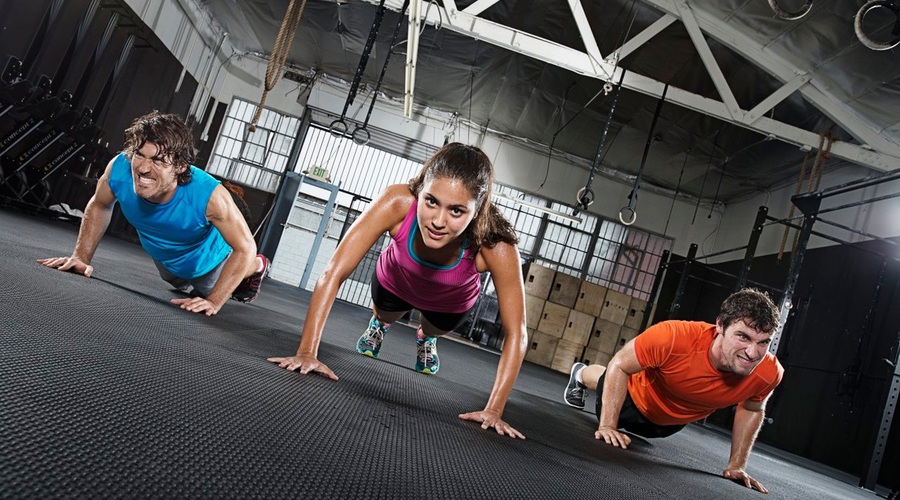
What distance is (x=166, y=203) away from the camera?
2.61 meters

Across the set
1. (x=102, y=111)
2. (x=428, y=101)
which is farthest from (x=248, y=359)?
(x=428, y=101)

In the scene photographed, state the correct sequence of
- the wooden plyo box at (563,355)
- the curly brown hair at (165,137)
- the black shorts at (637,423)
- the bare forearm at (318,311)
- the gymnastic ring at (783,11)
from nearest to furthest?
1. the bare forearm at (318,311)
2. the curly brown hair at (165,137)
3. the black shorts at (637,423)
4. the gymnastic ring at (783,11)
5. the wooden plyo box at (563,355)

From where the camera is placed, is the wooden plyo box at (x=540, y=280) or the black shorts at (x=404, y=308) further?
the wooden plyo box at (x=540, y=280)

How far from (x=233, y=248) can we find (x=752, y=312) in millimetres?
2218

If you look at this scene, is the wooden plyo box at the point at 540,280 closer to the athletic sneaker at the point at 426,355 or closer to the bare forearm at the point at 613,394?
the athletic sneaker at the point at 426,355

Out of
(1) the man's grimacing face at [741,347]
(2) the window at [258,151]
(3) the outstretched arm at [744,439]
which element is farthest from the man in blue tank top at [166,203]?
(2) the window at [258,151]

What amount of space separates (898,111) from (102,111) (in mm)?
9629

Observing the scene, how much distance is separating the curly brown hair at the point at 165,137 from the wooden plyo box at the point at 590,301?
8.77 meters

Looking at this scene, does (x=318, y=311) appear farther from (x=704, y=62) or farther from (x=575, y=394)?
(x=704, y=62)

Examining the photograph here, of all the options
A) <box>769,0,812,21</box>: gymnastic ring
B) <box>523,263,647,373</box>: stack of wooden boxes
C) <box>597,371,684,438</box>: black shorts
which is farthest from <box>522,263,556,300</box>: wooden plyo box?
<box>597,371,684,438</box>: black shorts

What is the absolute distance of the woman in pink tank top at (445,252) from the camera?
1.79 metres

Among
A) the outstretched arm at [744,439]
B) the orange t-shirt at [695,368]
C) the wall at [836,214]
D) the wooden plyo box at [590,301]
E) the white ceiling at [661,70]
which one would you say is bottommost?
the outstretched arm at [744,439]

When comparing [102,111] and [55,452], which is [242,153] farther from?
[55,452]

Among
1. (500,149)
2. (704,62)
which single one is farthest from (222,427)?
(500,149)
